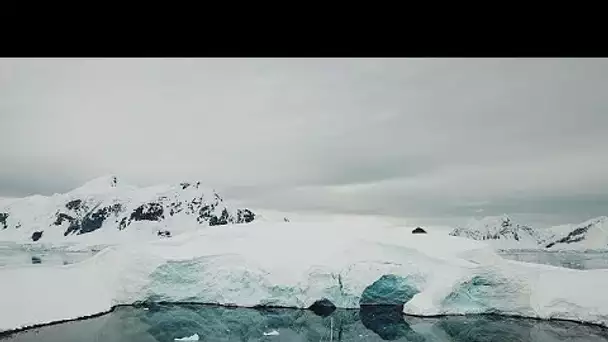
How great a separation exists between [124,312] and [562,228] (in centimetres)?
268

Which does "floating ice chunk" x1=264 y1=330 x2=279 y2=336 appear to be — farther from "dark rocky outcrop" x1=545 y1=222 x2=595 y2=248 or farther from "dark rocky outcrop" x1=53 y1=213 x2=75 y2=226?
"dark rocky outcrop" x1=545 y1=222 x2=595 y2=248

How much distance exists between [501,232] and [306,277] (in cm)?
126

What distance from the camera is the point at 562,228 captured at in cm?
304

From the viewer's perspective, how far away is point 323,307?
11.7 feet

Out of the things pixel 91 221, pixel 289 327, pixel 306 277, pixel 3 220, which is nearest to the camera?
pixel 3 220

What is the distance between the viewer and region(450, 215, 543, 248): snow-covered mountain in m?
3.09

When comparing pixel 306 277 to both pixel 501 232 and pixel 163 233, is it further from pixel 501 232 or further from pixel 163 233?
pixel 501 232

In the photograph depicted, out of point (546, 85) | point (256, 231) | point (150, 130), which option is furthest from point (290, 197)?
point (546, 85)

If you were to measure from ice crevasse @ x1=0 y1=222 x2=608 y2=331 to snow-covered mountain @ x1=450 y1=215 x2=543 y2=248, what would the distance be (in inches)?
3.3

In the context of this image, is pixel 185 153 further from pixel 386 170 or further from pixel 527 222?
pixel 527 222

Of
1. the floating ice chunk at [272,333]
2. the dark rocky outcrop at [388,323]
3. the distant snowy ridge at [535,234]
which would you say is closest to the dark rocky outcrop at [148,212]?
the floating ice chunk at [272,333]

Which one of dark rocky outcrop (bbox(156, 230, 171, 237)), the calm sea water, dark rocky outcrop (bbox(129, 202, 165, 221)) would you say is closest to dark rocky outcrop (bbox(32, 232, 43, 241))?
dark rocky outcrop (bbox(129, 202, 165, 221))

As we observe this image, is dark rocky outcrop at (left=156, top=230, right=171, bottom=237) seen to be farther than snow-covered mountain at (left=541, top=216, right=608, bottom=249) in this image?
Yes

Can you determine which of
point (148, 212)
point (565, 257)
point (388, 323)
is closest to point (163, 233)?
point (148, 212)
